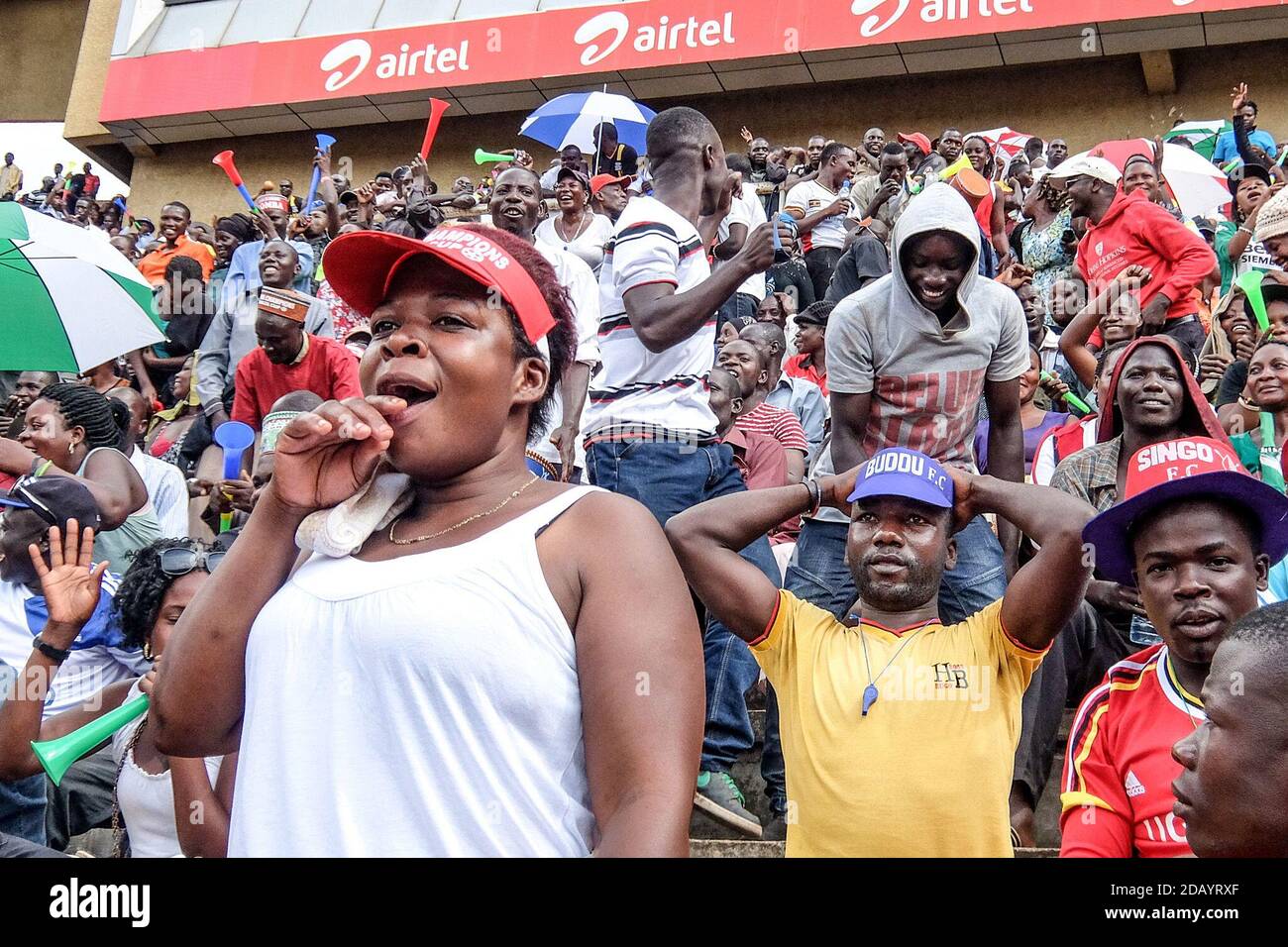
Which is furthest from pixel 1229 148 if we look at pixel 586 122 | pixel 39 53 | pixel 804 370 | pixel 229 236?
pixel 39 53

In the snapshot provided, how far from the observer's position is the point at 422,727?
73.7 inches

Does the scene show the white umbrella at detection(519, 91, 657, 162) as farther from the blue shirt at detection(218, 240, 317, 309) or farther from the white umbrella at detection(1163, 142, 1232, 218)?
the white umbrella at detection(1163, 142, 1232, 218)

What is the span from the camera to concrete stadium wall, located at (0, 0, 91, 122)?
2730 centimetres

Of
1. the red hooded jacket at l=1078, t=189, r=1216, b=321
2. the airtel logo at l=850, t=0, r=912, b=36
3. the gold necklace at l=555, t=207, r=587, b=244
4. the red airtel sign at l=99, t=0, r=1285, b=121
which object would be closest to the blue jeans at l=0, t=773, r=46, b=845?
the gold necklace at l=555, t=207, r=587, b=244

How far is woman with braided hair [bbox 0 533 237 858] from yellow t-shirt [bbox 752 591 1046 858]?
1.34 metres

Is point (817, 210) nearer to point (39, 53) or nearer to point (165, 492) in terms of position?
point (165, 492)

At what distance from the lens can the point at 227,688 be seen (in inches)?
84.0

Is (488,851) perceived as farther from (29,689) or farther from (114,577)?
(114,577)

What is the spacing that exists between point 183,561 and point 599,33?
642 inches

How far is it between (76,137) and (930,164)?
17.7m

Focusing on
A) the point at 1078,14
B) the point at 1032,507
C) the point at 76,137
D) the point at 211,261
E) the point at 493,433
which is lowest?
the point at 493,433

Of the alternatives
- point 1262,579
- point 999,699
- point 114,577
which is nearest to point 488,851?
point 999,699

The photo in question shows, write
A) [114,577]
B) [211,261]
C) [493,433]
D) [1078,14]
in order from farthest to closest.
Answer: [1078,14] → [211,261] → [114,577] → [493,433]

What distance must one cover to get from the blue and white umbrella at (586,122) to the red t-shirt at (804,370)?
4316 millimetres
